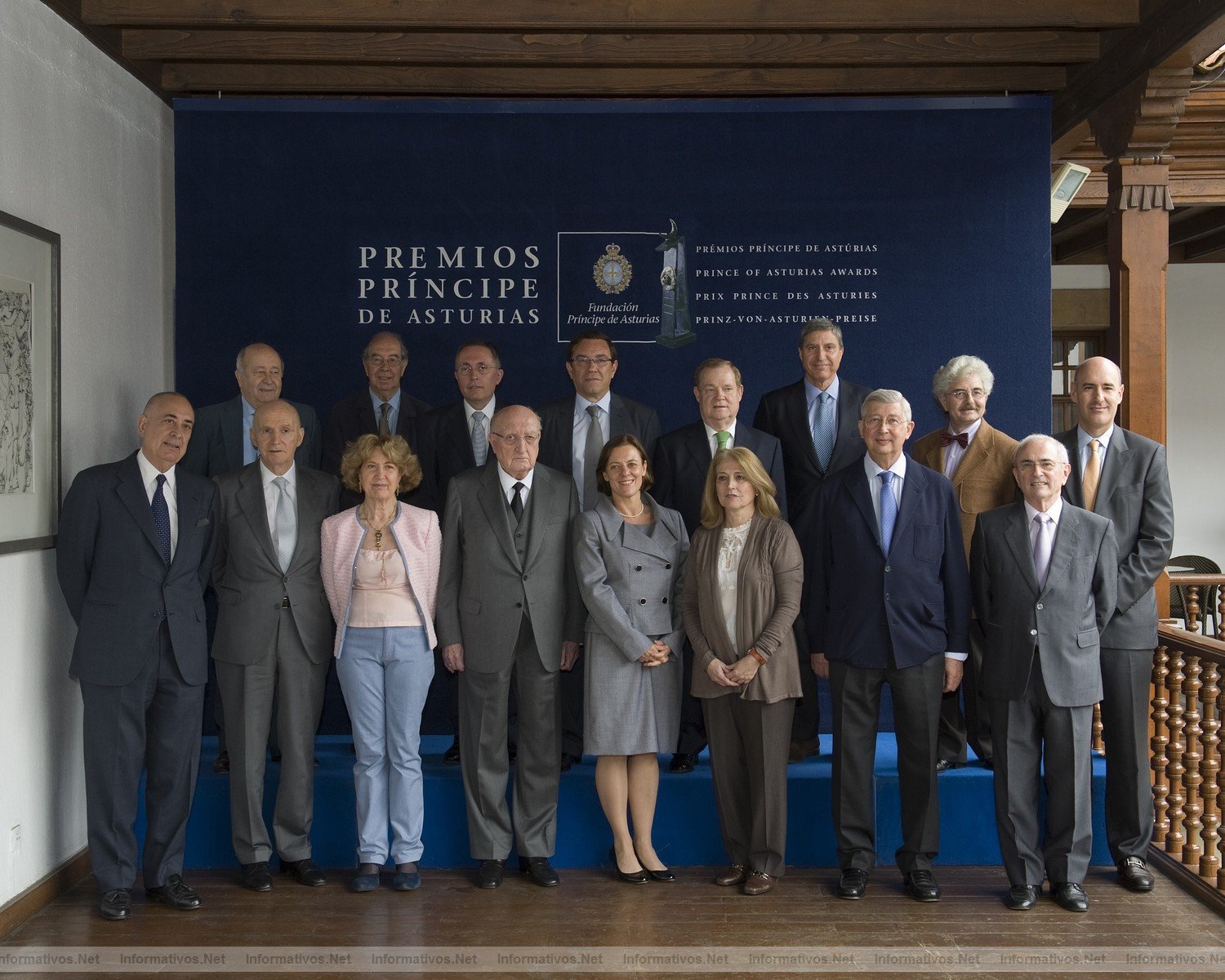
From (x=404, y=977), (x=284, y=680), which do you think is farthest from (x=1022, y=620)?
(x=284, y=680)

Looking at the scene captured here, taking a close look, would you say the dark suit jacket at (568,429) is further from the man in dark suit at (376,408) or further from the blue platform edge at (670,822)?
the blue platform edge at (670,822)

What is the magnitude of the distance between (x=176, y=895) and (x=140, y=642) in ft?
3.17

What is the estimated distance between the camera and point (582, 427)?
492 cm

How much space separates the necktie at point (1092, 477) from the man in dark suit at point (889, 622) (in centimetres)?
56

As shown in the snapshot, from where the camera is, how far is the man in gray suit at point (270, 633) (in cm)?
431

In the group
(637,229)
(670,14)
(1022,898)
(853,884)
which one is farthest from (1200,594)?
(670,14)

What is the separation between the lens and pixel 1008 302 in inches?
232

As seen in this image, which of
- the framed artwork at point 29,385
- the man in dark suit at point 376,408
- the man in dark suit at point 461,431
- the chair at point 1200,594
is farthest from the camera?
the chair at point 1200,594

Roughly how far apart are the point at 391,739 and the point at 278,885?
773 mm

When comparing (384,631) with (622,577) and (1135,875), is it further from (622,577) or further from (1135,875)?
(1135,875)

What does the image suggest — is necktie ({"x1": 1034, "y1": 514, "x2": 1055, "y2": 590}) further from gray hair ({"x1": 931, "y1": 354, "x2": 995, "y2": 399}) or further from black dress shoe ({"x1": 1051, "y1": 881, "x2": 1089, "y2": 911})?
black dress shoe ({"x1": 1051, "y1": 881, "x2": 1089, "y2": 911})

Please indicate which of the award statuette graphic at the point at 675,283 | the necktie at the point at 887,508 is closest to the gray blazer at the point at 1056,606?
the necktie at the point at 887,508

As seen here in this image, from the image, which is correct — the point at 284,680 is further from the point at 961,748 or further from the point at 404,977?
the point at 961,748

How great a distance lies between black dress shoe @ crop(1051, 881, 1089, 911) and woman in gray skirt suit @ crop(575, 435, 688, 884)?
1.53m
